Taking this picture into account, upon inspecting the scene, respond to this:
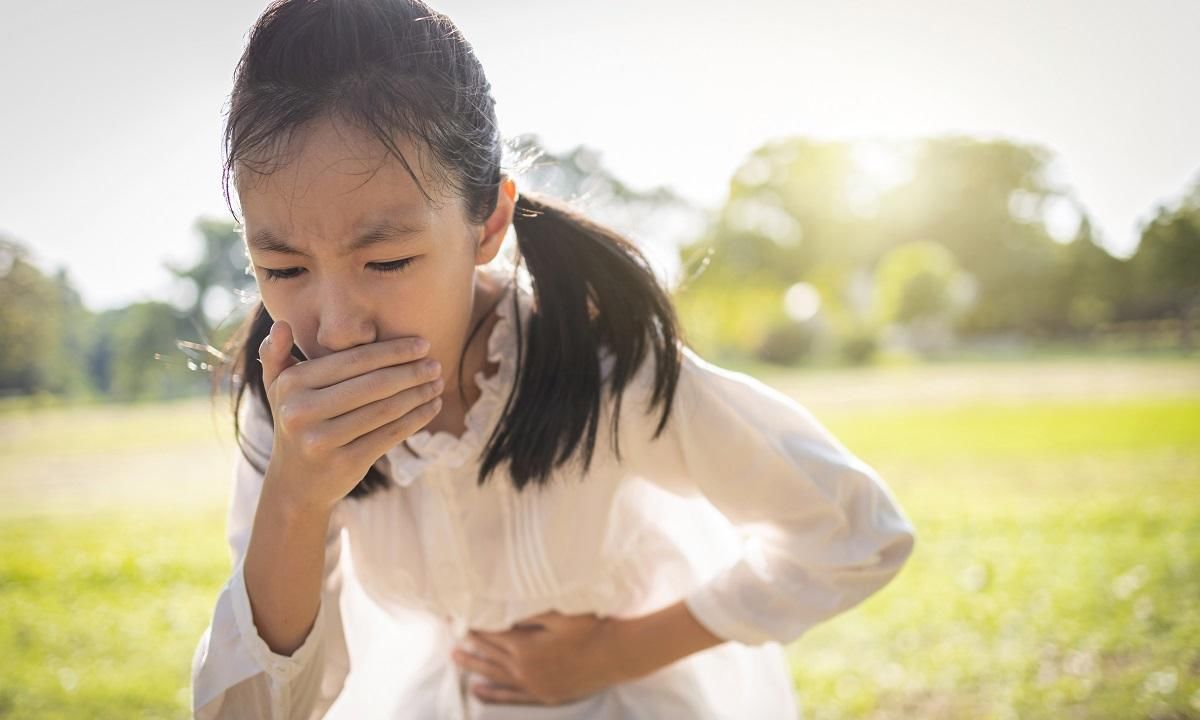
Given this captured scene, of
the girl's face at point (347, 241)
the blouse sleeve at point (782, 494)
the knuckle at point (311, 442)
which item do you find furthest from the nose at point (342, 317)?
the blouse sleeve at point (782, 494)

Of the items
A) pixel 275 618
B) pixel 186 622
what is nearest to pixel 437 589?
pixel 275 618

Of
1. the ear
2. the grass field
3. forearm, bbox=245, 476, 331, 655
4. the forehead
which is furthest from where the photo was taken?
the grass field

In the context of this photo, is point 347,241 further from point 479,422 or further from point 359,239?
point 479,422

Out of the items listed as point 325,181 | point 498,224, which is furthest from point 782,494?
point 325,181

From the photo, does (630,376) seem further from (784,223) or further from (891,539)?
(784,223)

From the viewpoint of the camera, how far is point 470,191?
47.7 inches

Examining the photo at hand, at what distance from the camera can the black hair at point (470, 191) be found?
106cm

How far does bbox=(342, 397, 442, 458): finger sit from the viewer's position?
111 cm

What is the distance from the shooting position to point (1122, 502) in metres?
5.32

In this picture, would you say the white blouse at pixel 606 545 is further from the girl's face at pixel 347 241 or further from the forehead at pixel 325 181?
the forehead at pixel 325 181

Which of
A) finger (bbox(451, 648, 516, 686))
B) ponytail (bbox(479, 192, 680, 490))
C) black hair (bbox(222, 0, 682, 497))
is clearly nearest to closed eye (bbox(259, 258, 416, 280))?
black hair (bbox(222, 0, 682, 497))

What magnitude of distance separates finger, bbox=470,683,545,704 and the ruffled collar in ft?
1.40

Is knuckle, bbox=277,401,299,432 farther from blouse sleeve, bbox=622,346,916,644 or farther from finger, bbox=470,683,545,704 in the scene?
finger, bbox=470,683,545,704

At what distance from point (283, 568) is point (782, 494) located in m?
0.84
